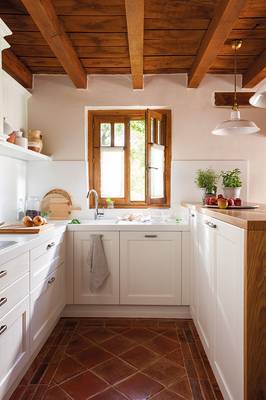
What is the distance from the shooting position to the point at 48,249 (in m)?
2.30

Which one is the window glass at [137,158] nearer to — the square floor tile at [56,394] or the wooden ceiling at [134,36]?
the wooden ceiling at [134,36]

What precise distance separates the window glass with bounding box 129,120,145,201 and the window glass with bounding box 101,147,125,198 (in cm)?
11

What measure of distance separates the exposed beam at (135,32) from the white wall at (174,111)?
342 millimetres

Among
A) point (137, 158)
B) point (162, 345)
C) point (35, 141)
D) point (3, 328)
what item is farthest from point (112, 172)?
point (3, 328)

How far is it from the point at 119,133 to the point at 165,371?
7.64 ft

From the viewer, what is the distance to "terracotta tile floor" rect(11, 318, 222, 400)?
1.81 m

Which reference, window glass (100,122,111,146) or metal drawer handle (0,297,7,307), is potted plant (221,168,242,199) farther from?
metal drawer handle (0,297,7,307)

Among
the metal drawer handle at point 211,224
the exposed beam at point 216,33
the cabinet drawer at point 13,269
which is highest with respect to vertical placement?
the exposed beam at point 216,33

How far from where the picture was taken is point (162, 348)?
7.59 feet

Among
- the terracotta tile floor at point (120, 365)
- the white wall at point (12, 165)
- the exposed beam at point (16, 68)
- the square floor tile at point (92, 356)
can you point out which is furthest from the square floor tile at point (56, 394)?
the exposed beam at point (16, 68)

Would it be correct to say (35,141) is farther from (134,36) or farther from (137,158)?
(134,36)

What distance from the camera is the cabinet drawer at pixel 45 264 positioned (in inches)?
78.9

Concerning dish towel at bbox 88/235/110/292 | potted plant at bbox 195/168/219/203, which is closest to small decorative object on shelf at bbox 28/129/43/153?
dish towel at bbox 88/235/110/292

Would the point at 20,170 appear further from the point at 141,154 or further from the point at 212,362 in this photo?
the point at 212,362
